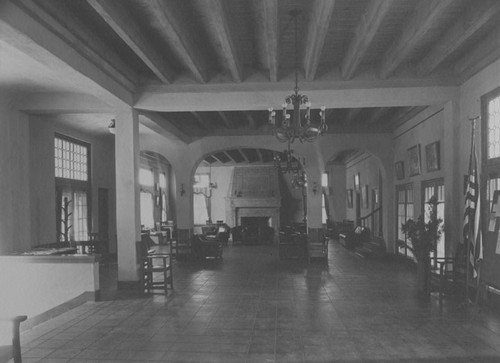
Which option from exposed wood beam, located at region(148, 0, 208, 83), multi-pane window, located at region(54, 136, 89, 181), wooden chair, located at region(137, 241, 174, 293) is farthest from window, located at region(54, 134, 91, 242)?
exposed wood beam, located at region(148, 0, 208, 83)

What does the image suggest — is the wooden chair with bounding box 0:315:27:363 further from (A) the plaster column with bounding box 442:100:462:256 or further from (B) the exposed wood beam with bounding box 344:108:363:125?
(B) the exposed wood beam with bounding box 344:108:363:125

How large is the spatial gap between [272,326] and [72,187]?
691cm

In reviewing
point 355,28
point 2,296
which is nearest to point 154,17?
point 355,28

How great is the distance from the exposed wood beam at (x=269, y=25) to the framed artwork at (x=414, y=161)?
15.3 feet

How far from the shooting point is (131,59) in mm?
6562

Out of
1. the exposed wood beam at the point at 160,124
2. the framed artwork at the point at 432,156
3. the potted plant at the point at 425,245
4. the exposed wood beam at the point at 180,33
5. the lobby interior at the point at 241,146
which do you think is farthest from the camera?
the exposed wood beam at the point at 160,124

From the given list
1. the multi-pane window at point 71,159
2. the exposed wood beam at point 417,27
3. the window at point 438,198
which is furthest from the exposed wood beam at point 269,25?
the multi-pane window at point 71,159

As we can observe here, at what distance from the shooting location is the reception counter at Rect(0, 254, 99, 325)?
656 cm

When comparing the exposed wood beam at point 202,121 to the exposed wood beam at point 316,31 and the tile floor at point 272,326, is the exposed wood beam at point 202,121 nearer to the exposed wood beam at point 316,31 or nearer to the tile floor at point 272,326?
the exposed wood beam at point 316,31

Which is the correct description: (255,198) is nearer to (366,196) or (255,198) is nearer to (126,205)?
(366,196)

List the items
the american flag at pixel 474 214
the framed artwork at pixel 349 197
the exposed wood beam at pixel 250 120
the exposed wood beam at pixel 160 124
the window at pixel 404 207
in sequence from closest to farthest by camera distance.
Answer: the american flag at pixel 474 214 → the exposed wood beam at pixel 160 124 → the exposed wood beam at pixel 250 120 → the window at pixel 404 207 → the framed artwork at pixel 349 197

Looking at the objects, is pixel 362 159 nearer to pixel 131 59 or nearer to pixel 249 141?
pixel 249 141

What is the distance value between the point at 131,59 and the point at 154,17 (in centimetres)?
181

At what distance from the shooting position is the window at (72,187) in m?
9.64
